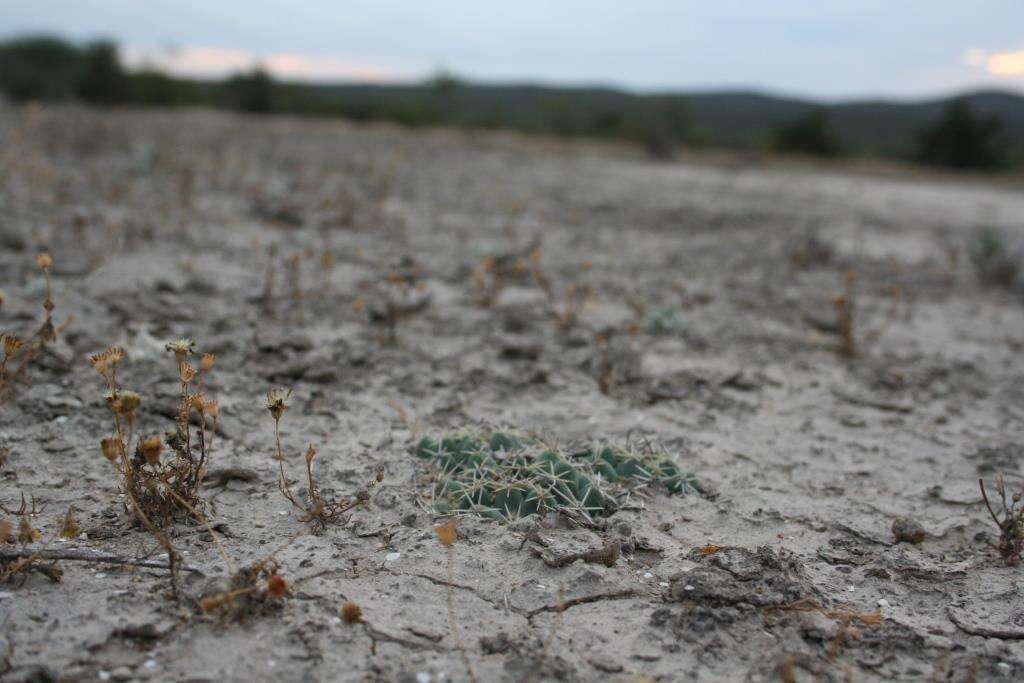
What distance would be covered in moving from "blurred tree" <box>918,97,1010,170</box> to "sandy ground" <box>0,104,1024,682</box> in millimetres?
24204

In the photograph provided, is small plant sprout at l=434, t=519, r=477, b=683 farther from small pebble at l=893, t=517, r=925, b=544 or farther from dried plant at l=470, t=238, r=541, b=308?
dried plant at l=470, t=238, r=541, b=308

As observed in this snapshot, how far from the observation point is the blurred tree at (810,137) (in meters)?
30.7

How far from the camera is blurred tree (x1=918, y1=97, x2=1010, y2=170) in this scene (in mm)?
27422

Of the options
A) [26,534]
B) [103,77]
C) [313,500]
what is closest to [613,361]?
[313,500]

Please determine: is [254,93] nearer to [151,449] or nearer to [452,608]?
[151,449]

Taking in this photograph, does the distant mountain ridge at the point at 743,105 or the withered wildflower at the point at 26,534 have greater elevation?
the distant mountain ridge at the point at 743,105

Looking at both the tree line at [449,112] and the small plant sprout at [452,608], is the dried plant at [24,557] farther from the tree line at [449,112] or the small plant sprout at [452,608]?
the tree line at [449,112]

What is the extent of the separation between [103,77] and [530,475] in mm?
27693

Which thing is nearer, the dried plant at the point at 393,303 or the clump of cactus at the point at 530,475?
the clump of cactus at the point at 530,475

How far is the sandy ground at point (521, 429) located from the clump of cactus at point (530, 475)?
0.07 metres

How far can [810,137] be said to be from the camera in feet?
104

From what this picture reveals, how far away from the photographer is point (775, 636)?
2029 millimetres

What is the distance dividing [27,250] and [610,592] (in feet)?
15.1

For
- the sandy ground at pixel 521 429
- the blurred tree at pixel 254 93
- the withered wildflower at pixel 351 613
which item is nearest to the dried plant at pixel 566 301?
the sandy ground at pixel 521 429
